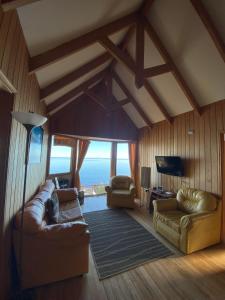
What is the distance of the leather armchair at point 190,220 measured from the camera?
2762 mm

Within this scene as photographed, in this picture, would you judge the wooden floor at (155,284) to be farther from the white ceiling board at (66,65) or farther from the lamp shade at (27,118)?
the white ceiling board at (66,65)

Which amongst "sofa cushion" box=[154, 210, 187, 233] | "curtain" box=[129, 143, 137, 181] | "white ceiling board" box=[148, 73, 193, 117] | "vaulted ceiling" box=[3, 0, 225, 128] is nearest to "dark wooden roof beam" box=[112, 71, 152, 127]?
"vaulted ceiling" box=[3, 0, 225, 128]

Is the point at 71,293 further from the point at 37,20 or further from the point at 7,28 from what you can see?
the point at 37,20

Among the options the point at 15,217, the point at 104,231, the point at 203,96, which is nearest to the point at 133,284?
the point at 104,231

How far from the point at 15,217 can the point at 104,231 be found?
2.05 m

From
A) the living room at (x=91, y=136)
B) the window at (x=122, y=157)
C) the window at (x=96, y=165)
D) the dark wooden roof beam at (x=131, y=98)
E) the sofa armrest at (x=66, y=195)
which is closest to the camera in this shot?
the living room at (x=91, y=136)

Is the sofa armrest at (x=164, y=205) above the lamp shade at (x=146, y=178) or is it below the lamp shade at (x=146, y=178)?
below

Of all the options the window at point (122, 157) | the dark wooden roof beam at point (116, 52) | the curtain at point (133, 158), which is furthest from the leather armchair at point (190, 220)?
the window at point (122, 157)

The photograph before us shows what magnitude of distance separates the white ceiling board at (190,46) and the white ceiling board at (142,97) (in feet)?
4.53

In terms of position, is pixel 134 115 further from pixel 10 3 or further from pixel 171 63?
pixel 10 3

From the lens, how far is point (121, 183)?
564 cm

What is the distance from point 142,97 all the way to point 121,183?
9.56ft

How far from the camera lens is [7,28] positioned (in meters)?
1.47

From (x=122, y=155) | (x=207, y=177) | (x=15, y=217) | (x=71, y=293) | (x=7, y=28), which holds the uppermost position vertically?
(x=7, y=28)
